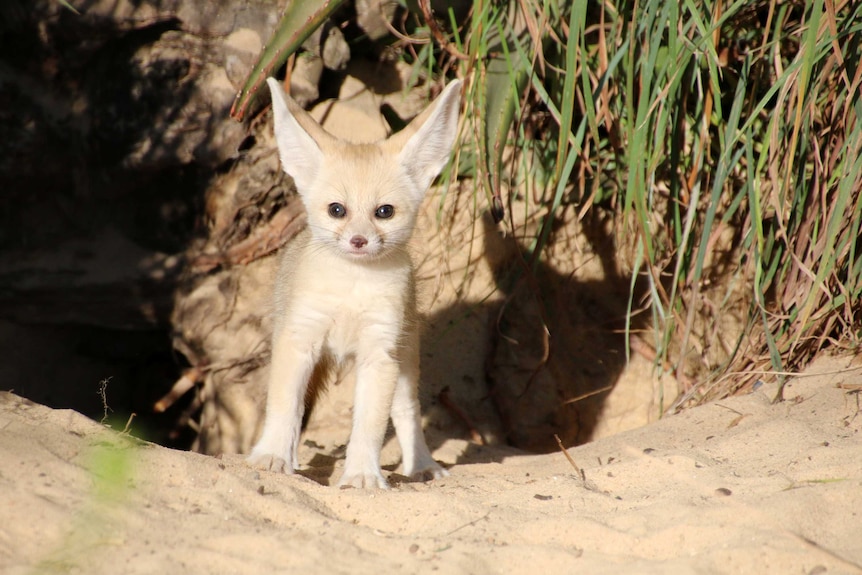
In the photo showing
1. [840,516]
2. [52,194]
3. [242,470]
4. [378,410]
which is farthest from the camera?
[52,194]

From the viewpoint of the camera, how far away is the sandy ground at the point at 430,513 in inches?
73.9

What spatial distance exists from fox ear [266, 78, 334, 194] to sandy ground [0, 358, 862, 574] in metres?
1.23

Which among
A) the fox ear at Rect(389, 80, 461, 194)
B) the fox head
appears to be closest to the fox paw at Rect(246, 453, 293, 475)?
the fox head

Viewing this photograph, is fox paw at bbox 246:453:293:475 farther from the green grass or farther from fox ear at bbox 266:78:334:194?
the green grass

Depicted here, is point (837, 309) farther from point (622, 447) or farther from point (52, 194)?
point (52, 194)

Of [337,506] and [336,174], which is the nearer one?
[337,506]

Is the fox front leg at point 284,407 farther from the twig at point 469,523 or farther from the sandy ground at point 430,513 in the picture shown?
the twig at point 469,523

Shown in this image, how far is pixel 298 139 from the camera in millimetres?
3104

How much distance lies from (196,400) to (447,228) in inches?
73.2

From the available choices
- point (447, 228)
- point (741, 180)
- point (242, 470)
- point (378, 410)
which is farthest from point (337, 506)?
point (741, 180)

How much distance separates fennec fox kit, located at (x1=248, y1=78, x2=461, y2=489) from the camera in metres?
2.95

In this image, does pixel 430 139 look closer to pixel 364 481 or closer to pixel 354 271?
pixel 354 271

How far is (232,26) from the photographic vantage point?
427 cm

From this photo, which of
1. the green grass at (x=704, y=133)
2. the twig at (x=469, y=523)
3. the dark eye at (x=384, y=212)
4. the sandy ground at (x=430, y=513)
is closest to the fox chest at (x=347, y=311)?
the dark eye at (x=384, y=212)
